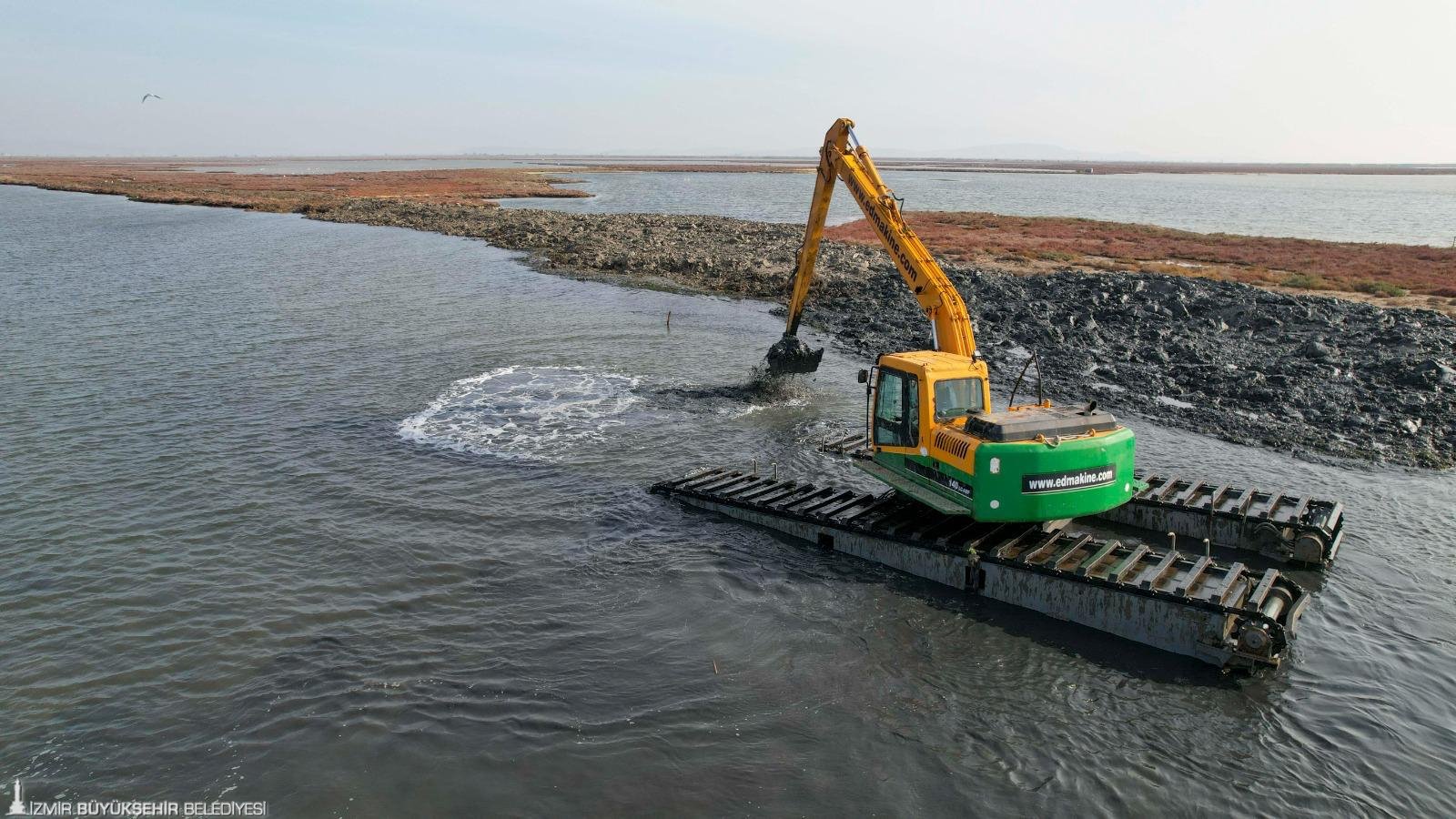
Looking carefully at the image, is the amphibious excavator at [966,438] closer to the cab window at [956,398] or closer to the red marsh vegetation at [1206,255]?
the cab window at [956,398]

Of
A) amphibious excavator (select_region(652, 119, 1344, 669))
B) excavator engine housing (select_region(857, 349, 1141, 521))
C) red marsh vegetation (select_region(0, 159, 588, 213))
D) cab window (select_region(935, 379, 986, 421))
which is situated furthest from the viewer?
red marsh vegetation (select_region(0, 159, 588, 213))

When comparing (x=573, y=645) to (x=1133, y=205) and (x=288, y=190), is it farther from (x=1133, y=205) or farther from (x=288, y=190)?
(x=1133, y=205)

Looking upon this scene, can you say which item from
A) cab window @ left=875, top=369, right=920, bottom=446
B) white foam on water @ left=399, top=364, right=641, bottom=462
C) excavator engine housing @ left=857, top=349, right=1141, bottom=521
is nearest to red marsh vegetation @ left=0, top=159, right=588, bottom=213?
white foam on water @ left=399, top=364, right=641, bottom=462

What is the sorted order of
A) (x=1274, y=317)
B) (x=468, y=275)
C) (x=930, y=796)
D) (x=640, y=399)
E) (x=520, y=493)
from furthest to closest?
(x=468, y=275)
(x=1274, y=317)
(x=640, y=399)
(x=520, y=493)
(x=930, y=796)

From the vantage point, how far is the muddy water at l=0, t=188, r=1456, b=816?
920cm

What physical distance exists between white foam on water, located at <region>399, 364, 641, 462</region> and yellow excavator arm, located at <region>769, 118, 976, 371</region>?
5061mm

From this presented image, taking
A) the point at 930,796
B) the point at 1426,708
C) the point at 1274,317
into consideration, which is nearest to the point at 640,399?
the point at 930,796

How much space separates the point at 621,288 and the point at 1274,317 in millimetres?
27323

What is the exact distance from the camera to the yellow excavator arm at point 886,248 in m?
15.6

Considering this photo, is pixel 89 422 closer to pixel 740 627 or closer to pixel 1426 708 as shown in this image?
pixel 740 627

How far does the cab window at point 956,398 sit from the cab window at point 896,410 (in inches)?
13.3

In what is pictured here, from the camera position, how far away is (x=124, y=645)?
37.8 feet

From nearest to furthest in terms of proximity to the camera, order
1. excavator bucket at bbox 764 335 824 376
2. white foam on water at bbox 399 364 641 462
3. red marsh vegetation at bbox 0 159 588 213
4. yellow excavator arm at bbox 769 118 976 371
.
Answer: yellow excavator arm at bbox 769 118 976 371, white foam on water at bbox 399 364 641 462, excavator bucket at bbox 764 335 824 376, red marsh vegetation at bbox 0 159 588 213

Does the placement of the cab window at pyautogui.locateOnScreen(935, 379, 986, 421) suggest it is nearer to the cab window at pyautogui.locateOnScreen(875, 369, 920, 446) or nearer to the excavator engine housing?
the excavator engine housing
